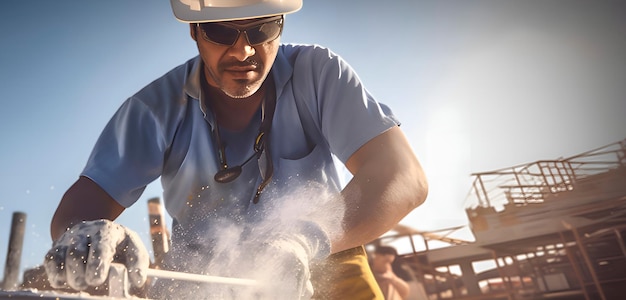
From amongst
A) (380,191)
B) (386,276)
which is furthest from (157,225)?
(380,191)

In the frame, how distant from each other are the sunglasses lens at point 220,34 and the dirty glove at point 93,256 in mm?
1228

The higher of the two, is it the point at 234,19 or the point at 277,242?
the point at 234,19

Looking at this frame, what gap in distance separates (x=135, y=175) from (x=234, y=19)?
1.06 m

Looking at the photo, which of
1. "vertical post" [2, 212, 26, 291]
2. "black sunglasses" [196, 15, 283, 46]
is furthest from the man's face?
"vertical post" [2, 212, 26, 291]

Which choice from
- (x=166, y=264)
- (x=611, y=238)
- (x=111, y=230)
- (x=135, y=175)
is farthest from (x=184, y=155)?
(x=611, y=238)

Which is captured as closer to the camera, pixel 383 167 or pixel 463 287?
pixel 383 167

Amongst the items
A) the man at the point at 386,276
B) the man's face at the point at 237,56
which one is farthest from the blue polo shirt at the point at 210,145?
the man at the point at 386,276

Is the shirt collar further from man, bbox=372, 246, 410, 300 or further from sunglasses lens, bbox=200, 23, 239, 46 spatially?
man, bbox=372, 246, 410, 300

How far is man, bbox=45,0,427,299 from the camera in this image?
2.08 m

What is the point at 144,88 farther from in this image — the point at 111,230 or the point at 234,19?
the point at 111,230

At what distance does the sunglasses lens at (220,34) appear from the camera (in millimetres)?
2182

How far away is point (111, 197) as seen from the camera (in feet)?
7.57

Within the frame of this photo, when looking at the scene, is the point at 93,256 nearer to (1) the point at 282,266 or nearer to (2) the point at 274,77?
(1) the point at 282,266

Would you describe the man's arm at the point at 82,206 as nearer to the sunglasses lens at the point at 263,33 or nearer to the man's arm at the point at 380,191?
the sunglasses lens at the point at 263,33
